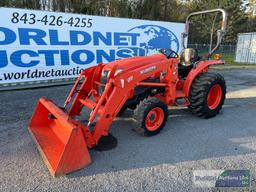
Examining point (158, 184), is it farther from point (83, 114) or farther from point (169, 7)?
point (169, 7)

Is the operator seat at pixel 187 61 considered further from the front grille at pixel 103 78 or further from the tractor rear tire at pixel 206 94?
the front grille at pixel 103 78

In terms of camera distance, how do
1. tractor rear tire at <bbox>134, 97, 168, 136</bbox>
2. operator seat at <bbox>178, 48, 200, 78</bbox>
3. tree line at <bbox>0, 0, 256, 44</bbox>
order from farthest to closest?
tree line at <bbox>0, 0, 256, 44</bbox>, operator seat at <bbox>178, 48, 200, 78</bbox>, tractor rear tire at <bbox>134, 97, 168, 136</bbox>

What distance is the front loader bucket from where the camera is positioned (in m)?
2.67

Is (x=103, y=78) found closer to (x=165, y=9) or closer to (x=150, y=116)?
(x=150, y=116)

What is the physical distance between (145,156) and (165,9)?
21.4 metres

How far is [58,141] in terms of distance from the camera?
10.7 ft

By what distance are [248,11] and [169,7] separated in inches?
730

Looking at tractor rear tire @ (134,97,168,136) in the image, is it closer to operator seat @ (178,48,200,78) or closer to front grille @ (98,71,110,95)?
front grille @ (98,71,110,95)

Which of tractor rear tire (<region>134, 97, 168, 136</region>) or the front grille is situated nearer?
tractor rear tire (<region>134, 97, 168, 136</region>)

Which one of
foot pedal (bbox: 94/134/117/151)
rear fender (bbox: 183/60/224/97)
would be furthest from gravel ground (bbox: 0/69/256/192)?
rear fender (bbox: 183/60/224/97)

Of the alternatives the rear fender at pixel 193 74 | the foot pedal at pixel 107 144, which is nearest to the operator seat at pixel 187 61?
the rear fender at pixel 193 74

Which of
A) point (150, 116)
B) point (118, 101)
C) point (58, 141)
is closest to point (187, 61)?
point (150, 116)

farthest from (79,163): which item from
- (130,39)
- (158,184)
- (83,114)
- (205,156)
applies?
(130,39)

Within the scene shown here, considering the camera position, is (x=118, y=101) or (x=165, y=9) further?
(x=165, y=9)
